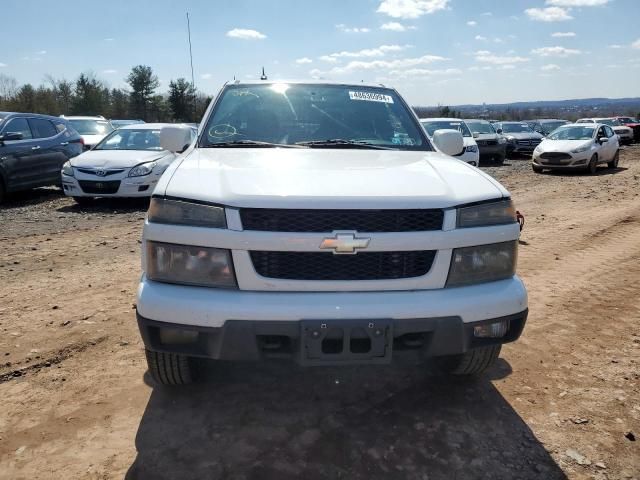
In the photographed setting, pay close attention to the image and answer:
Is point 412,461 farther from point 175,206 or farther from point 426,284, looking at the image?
point 175,206

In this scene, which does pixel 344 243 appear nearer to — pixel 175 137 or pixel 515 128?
pixel 175 137

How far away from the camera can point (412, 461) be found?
2336mm

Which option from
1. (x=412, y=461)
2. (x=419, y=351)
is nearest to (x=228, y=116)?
(x=419, y=351)

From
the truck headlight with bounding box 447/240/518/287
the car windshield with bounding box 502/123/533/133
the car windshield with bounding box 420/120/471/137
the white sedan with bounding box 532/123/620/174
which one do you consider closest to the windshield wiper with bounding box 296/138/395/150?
the truck headlight with bounding box 447/240/518/287

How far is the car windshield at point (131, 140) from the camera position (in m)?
9.87

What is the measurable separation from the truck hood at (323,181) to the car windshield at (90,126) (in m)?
12.8

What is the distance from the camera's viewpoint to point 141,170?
348 inches

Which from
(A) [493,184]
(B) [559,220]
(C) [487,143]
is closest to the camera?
(A) [493,184]

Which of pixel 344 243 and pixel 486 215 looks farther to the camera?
pixel 486 215

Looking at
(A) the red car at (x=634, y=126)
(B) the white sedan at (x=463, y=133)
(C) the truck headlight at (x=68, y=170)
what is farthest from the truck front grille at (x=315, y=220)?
(A) the red car at (x=634, y=126)

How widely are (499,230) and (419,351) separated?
0.71m

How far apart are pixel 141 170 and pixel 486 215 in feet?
24.7

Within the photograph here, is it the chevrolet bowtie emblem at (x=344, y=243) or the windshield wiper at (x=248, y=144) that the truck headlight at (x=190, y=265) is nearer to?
the chevrolet bowtie emblem at (x=344, y=243)

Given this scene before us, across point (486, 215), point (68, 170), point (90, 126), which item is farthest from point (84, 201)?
point (486, 215)
